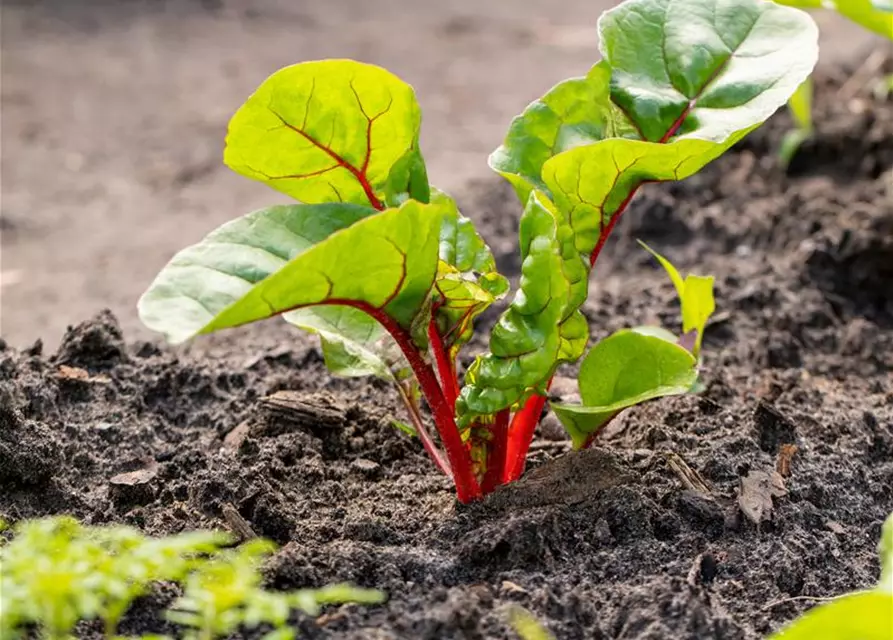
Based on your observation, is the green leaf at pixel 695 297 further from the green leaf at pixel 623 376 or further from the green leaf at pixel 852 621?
the green leaf at pixel 852 621

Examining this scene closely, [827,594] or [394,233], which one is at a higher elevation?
[394,233]

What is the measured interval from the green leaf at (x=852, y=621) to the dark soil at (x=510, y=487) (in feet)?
1.10

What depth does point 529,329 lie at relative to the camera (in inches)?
61.6

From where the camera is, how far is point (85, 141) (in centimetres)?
441

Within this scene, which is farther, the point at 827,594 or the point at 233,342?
the point at 233,342

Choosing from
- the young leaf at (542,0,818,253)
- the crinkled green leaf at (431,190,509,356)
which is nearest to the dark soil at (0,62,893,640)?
the crinkled green leaf at (431,190,509,356)

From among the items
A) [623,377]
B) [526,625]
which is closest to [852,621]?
[526,625]

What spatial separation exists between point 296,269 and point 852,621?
671 millimetres

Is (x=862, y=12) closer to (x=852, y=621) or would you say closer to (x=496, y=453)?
(x=496, y=453)

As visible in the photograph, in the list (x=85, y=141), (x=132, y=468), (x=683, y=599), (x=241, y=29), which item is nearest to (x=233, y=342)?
(x=132, y=468)

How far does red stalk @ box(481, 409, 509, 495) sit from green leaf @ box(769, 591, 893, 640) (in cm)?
68

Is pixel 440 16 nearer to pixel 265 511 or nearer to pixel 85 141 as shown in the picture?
pixel 85 141

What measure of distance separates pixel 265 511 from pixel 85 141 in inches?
121

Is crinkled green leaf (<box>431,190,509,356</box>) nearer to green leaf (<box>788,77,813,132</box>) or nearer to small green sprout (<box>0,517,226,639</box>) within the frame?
small green sprout (<box>0,517,226,639</box>)
